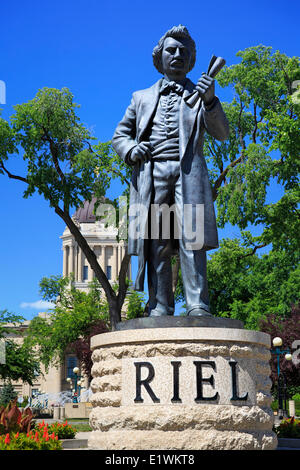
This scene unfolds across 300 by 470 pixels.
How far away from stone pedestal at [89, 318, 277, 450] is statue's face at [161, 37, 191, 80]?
3.12 metres

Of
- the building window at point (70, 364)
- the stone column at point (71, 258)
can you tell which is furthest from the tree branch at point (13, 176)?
the stone column at point (71, 258)

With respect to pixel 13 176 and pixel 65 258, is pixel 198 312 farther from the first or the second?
pixel 65 258

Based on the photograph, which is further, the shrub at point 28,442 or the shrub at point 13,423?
the shrub at point 13,423

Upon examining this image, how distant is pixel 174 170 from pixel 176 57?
1.45 m

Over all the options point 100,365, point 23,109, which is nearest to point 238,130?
point 23,109

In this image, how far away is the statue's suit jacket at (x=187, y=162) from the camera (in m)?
6.91

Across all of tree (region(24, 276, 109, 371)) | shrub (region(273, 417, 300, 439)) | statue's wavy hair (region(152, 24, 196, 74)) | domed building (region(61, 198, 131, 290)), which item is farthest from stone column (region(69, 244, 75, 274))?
statue's wavy hair (region(152, 24, 196, 74))

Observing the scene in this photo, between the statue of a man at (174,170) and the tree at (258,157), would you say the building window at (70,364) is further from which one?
the statue of a man at (174,170)

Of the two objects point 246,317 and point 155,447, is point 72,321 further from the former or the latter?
point 155,447

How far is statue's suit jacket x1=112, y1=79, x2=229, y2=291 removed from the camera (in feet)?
22.7

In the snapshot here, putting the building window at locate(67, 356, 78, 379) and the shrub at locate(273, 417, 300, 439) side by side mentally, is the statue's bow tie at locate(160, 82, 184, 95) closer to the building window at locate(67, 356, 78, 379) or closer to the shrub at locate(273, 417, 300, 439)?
the shrub at locate(273, 417, 300, 439)

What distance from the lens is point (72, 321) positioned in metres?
45.3
